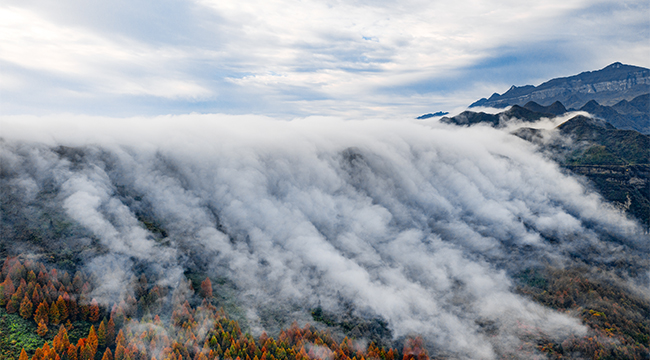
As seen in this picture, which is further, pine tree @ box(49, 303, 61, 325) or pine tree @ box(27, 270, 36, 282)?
pine tree @ box(27, 270, 36, 282)

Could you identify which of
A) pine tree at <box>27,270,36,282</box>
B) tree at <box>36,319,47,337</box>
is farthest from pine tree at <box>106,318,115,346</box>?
pine tree at <box>27,270,36,282</box>

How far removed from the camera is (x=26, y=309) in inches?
6447

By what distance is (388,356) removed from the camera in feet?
637

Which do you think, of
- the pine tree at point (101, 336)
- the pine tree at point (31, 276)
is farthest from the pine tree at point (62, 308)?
the pine tree at point (31, 276)

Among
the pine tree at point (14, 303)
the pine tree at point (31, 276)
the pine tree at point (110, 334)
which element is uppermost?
the pine tree at point (31, 276)

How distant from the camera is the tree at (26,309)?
536 ft

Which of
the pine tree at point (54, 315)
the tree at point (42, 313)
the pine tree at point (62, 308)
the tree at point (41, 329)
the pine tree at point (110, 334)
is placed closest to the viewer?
the tree at point (41, 329)

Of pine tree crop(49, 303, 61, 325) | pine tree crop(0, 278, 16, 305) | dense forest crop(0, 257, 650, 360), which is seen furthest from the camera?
pine tree crop(49, 303, 61, 325)

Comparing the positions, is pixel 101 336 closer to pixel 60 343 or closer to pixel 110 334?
pixel 110 334

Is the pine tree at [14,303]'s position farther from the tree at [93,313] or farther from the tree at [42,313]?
the tree at [93,313]

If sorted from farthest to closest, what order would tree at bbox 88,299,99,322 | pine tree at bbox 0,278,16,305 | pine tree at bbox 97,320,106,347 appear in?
tree at bbox 88,299,99,322, pine tree at bbox 0,278,16,305, pine tree at bbox 97,320,106,347

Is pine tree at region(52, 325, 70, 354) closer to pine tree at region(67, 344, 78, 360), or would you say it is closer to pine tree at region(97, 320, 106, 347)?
pine tree at region(67, 344, 78, 360)

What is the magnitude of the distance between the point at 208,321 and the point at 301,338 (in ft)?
185

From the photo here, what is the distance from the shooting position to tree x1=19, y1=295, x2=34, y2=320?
163 metres
